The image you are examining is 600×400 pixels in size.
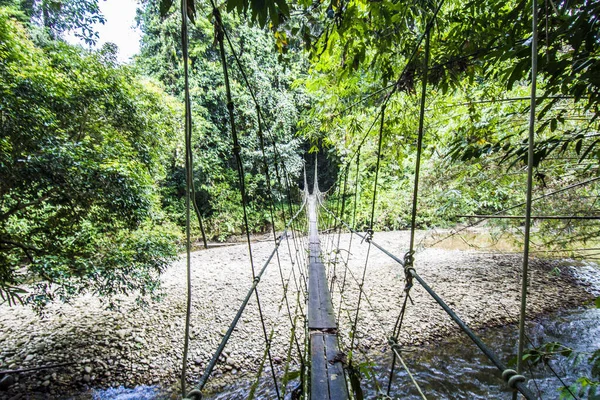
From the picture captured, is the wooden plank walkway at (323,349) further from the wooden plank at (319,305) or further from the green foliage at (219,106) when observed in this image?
the green foliage at (219,106)

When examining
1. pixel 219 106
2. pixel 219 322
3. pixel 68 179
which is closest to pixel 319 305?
pixel 68 179

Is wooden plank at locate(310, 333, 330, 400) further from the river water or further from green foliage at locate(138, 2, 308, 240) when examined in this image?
green foliage at locate(138, 2, 308, 240)

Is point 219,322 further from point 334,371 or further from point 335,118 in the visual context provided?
point 335,118

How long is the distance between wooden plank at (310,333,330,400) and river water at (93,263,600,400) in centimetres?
67

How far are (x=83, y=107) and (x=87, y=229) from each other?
0.92 m

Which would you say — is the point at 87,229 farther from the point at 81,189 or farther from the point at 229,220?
the point at 229,220

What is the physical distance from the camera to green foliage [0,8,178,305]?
1448 mm

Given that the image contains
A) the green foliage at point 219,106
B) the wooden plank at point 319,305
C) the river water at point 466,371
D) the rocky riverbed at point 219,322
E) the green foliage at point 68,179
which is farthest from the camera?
the green foliage at point 219,106

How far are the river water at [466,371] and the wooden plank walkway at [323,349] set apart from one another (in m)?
0.58

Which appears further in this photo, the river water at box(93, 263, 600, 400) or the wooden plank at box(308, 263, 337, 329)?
the river water at box(93, 263, 600, 400)

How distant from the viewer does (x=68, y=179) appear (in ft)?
4.98

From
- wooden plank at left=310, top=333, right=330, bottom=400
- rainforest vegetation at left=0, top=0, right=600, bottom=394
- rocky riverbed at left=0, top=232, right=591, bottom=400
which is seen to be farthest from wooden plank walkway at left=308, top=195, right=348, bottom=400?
rainforest vegetation at left=0, top=0, right=600, bottom=394

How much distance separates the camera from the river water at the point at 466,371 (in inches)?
64.8

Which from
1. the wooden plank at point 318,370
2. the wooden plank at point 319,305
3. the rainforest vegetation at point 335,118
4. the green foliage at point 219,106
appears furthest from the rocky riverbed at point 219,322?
the green foliage at point 219,106
